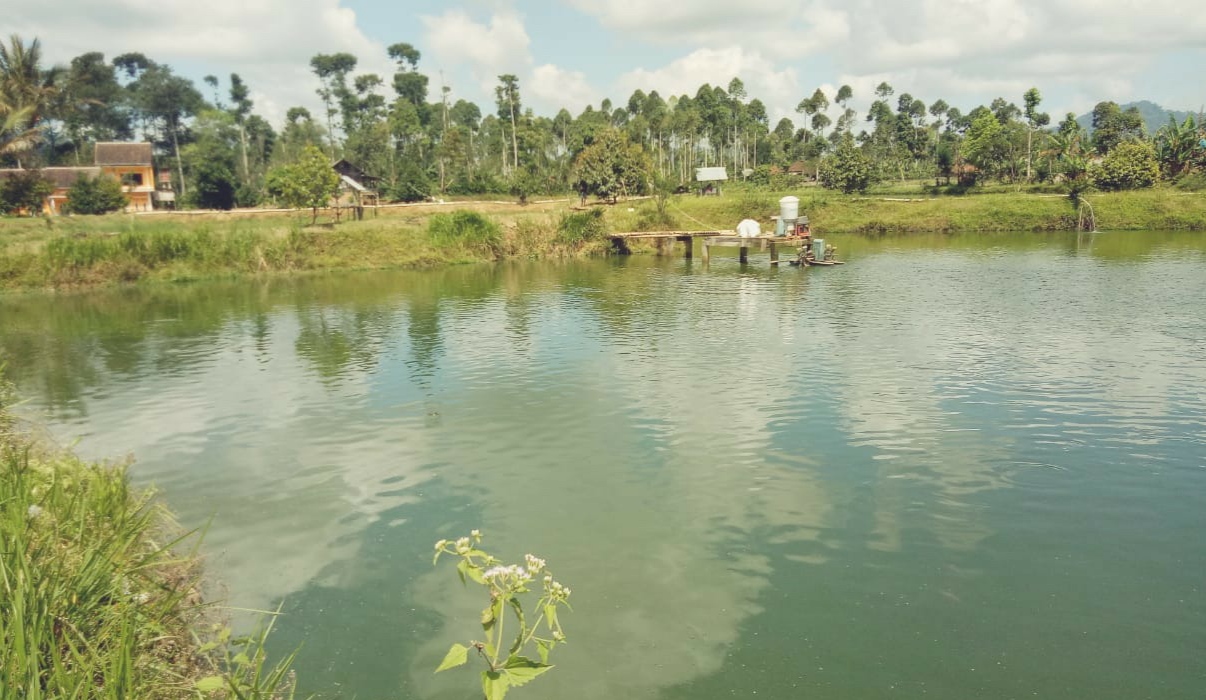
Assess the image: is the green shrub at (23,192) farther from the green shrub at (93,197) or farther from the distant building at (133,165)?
the distant building at (133,165)

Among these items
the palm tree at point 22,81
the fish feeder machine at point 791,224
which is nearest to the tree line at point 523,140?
the palm tree at point 22,81

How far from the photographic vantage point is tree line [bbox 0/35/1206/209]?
66.4 m

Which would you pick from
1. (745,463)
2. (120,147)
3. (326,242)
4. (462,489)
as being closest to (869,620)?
(745,463)

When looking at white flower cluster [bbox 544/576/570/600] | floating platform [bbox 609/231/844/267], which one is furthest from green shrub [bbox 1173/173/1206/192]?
white flower cluster [bbox 544/576/570/600]

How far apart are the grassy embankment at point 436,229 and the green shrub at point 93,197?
194 inches

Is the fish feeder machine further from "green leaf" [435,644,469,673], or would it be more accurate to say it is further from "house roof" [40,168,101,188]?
"house roof" [40,168,101,188]

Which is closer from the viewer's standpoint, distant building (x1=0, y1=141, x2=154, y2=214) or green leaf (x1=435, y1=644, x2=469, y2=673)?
green leaf (x1=435, y1=644, x2=469, y2=673)

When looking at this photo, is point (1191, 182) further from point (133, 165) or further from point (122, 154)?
point (122, 154)

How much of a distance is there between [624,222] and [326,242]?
22.0 meters

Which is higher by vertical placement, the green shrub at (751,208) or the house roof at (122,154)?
the house roof at (122,154)

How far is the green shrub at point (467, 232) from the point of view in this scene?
47250 millimetres

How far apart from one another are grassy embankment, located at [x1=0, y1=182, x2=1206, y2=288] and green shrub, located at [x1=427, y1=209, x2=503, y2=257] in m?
0.07

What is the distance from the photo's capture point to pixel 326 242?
146 feet

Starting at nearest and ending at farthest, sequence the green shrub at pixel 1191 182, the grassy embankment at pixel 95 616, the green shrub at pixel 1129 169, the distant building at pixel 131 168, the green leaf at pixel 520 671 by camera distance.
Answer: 1. the green leaf at pixel 520 671
2. the grassy embankment at pixel 95 616
3. the green shrub at pixel 1191 182
4. the green shrub at pixel 1129 169
5. the distant building at pixel 131 168
